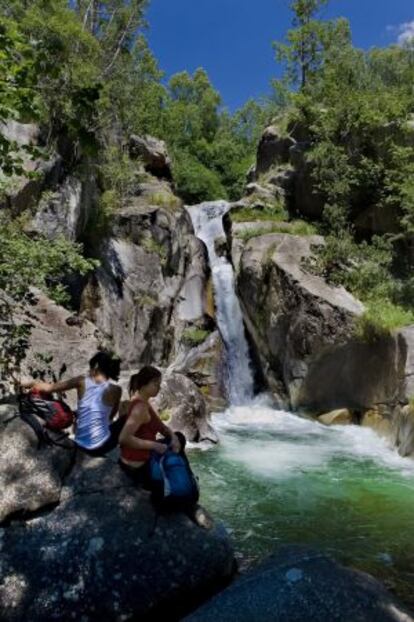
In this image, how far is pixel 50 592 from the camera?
450 centimetres

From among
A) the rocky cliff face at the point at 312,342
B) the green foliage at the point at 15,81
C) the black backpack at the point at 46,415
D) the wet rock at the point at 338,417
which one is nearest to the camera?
the green foliage at the point at 15,81

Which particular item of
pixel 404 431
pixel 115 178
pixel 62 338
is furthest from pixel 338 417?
pixel 115 178

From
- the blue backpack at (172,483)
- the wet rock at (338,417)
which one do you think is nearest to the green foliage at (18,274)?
the blue backpack at (172,483)

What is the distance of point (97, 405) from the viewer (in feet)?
19.4

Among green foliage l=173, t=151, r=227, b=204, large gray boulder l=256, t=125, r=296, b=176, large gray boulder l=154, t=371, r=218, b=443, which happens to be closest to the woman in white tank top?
large gray boulder l=154, t=371, r=218, b=443

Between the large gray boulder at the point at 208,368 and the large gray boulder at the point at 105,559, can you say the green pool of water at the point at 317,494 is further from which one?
the large gray boulder at the point at 208,368

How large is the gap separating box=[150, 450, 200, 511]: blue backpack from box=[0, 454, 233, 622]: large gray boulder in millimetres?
122

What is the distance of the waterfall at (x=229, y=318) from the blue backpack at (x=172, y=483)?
13.6 metres

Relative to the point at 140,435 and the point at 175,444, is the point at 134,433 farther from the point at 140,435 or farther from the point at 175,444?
the point at 175,444

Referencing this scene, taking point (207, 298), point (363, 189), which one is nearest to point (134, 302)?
point (207, 298)

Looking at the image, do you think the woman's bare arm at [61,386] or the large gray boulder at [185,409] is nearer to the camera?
the woman's bare arm at [61,386]

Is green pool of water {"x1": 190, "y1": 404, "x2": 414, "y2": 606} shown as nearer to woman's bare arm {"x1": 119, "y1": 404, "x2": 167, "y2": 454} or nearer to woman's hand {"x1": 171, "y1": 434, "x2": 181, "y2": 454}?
woman's hand {"x1": 171, "y1": 434, "x2": 181, "y2": 454}

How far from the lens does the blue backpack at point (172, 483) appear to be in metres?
5.07

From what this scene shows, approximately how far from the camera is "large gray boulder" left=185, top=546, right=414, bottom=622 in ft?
13.9
